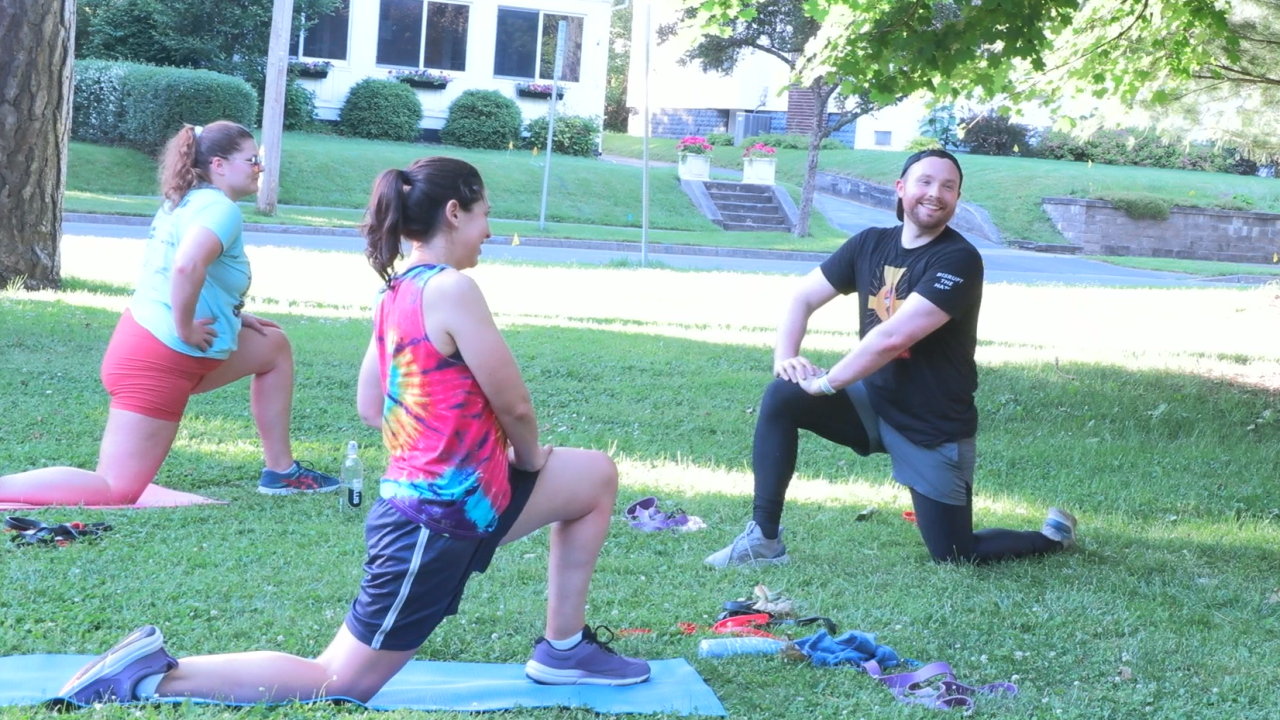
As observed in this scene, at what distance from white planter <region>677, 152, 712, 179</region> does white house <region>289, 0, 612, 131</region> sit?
688 cm

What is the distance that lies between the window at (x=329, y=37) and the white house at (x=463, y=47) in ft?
0.09

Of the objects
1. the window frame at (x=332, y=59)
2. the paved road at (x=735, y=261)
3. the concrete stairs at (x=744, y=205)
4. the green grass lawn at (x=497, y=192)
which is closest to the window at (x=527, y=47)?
the window frame at (x=332, y=59)

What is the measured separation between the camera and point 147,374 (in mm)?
5715

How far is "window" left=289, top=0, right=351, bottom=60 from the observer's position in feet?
116

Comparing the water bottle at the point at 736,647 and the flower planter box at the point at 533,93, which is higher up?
the flower planter box at the point at 533,93

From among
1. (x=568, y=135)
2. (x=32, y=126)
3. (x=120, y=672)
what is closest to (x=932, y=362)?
(x=120, y=672)

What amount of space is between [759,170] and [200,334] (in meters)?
26.2

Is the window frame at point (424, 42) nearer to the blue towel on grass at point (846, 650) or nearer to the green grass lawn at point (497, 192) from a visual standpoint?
the green grass lawn at point (497, 192)

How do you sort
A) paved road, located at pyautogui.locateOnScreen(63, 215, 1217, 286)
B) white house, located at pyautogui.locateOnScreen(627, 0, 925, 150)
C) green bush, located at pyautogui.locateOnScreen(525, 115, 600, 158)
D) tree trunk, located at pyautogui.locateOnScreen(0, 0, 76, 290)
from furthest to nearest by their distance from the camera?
white house, located at pyautogui.locateOnScreen(627, 0, 925, 150), green bush, located at pyautogui.locateOnScreen(525, 115, 600, 158), paved road, located at pyautogui.locateOnScreen(63, 215, 1217, 286), tree trunk, located at pyautogui.locateOnScreen(0, 0, 76, 290)

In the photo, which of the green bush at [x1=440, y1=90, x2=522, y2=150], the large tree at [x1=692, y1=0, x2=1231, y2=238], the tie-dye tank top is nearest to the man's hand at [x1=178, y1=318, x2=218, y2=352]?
the tie-dye tank top

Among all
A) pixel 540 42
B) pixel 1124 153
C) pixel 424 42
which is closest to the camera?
pixel 424 42

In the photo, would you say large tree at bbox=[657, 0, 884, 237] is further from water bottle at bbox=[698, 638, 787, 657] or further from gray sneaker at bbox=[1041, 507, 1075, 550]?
water bottle at bbox=[698, 638, 787, 657]

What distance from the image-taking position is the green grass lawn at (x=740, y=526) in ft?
Answer: 13.5

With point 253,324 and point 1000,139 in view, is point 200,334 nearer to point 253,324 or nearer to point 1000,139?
point 253,324
